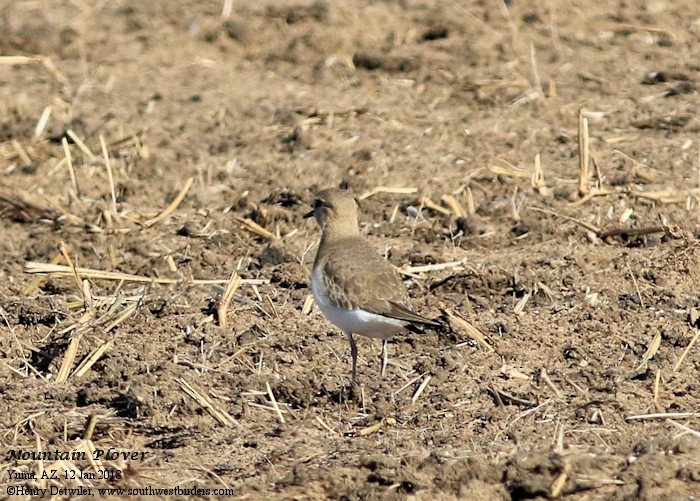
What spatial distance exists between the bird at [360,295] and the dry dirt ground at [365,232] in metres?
0.30

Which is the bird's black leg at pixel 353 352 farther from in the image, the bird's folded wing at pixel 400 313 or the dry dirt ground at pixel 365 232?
the bird's folded wing at pixel 400 313

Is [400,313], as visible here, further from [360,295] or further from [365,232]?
[365,232]

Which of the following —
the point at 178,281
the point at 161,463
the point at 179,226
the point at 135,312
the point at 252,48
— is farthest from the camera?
the point at 252,48

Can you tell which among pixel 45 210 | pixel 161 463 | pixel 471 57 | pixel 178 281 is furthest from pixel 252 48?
pixel 161 463

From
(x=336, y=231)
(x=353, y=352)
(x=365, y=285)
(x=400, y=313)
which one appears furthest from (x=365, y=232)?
(x=400, y=313)

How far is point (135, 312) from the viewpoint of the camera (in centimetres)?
775

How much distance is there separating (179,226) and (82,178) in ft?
3.99

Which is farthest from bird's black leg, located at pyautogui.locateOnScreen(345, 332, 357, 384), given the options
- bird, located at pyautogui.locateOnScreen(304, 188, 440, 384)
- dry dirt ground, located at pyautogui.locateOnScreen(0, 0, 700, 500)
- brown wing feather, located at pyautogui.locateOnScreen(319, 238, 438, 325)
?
brown wing feather, located at pyautogui.locateOnScreen(319, 238, 438, 325)

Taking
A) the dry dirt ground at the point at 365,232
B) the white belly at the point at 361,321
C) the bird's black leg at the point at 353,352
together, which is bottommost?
the dry dirt ground at the point at 365,232

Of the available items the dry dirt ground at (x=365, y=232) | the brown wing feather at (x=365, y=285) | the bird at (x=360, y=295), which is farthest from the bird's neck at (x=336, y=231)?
the dry dirt ground at (x=365, y=232)

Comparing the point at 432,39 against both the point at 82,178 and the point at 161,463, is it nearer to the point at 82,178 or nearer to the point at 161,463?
the point at 82,178

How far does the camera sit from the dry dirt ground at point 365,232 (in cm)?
623

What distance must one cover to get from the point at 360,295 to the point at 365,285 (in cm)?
11

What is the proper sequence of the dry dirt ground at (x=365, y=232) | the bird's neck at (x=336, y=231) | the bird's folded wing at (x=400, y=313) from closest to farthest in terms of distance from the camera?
the dry dirt ground at (x=365, y=232) < the bird's folded wing at (x=400, y=313) < the bird's neck at (x=336, y=231)
